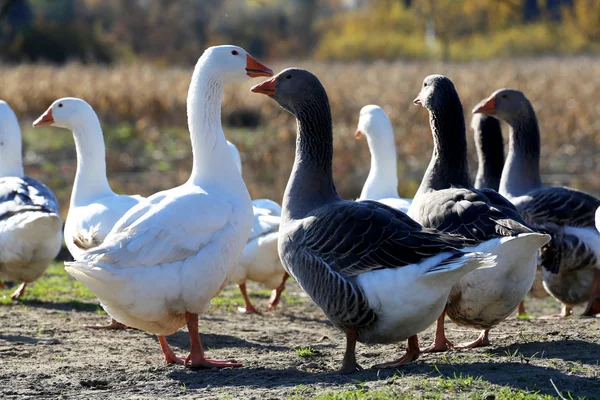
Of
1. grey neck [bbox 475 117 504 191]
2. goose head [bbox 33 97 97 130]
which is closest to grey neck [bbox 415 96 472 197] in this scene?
grey neck [bbox 475 117 504 191]

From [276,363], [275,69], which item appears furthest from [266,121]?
[276,363]

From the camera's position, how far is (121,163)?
60.0 ft

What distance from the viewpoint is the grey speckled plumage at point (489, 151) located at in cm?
945

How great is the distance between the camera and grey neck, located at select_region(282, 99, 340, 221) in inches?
246

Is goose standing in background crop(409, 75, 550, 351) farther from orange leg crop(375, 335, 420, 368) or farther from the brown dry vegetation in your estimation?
the brown dry vegetation

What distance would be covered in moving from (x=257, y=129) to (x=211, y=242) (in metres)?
17.0

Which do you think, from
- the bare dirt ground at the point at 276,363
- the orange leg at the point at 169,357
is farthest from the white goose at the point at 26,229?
the orange leg at the point at 169,357

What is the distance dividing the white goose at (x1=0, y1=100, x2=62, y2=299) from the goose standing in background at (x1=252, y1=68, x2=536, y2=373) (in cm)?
326

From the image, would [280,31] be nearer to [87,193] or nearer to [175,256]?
[87,193]

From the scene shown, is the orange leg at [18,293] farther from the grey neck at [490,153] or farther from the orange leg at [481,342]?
the grey neck at [490,153]

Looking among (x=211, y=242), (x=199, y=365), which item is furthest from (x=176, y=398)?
(x=211, y=242)

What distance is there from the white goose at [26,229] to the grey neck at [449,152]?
3.88m

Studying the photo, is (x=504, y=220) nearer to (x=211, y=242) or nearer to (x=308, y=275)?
(x=308, y=275)

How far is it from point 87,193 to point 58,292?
1.92 metres
